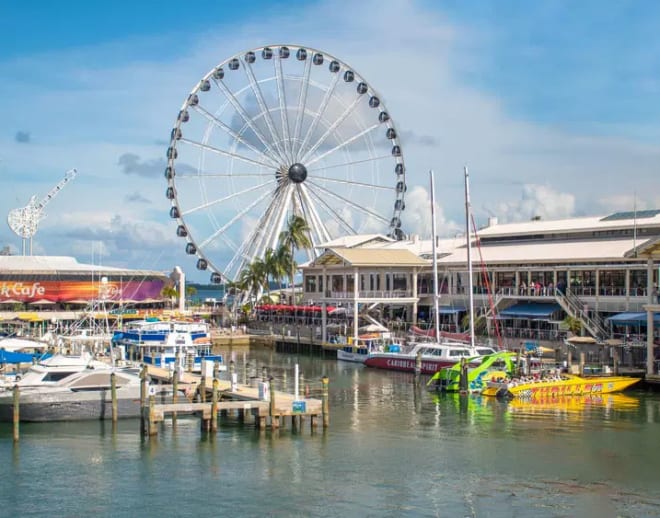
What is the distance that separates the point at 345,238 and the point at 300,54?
56.3 feet

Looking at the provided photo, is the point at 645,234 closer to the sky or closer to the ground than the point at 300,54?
closer to the ground

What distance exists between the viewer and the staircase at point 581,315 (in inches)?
2420

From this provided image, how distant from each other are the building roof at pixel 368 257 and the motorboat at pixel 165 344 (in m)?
13.0

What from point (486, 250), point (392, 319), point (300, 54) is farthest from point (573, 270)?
point (300, 54)

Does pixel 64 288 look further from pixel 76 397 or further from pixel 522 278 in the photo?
pixel 76 397

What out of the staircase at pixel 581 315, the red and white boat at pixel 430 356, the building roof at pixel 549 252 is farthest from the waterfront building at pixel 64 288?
the staircase at pixel 581 315

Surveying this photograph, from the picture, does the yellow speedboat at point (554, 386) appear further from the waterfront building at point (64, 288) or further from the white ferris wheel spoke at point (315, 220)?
the waterfront building at point (64, 288)

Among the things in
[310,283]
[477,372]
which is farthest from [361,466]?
[310,283]

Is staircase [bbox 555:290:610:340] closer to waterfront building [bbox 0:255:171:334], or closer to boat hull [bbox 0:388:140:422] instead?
boat hull [bbox 0:388:140:422]

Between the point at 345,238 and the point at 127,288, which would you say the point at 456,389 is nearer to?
the point at 345,238

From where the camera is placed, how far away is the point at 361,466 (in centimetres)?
3284

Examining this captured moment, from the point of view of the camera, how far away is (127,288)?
110m

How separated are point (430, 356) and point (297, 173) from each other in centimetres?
3075

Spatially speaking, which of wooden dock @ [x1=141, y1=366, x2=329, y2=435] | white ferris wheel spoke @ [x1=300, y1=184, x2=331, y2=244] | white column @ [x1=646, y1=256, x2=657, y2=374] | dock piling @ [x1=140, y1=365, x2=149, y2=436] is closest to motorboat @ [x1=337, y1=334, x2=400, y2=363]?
white column @ [x1=646, y1=256, x2=657, y2=374]
